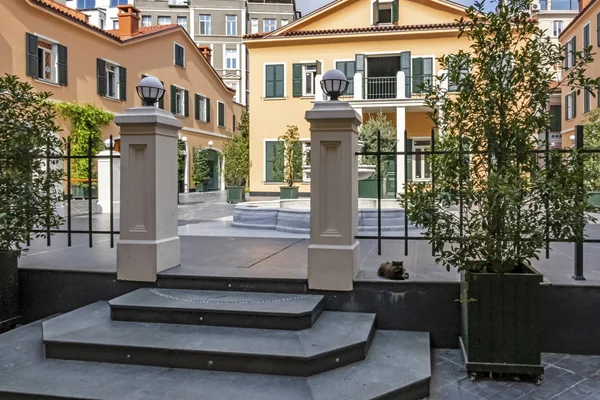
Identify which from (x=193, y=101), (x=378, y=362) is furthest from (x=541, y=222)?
(x=193, y=101)

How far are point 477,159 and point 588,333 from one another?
1.68m

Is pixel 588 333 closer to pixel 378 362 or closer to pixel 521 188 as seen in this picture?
pixel 521 188

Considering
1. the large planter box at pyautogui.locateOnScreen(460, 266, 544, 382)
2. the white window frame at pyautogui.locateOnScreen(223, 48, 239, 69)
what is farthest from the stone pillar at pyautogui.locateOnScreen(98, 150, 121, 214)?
the white window frame at pyautogui.locateOnScreen(223, 48, 239, 69)

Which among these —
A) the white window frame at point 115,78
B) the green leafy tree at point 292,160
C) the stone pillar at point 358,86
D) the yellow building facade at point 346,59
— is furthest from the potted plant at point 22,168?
the white window frame at point 115,78

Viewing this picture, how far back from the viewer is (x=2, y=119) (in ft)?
13.7

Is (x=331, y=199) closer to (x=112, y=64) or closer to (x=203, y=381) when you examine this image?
(x=203, y=381)

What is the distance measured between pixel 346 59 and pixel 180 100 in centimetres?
996

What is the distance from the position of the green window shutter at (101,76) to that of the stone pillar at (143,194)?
18.1 meters

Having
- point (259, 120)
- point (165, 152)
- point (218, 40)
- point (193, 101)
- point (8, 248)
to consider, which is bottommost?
point (8, 248)

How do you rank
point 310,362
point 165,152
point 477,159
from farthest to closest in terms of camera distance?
point 165,152 < point 477,159 < point 310,362

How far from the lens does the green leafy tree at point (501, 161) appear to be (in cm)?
338

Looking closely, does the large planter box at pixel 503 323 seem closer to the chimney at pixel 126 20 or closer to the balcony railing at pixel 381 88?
the balcony railing at pixel 381 88

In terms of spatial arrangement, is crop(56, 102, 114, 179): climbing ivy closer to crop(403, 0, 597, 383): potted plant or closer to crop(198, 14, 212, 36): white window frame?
crop(403, 0, 597, 383): potted plant

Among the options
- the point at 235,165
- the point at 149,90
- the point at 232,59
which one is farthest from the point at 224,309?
the point at 232,59
